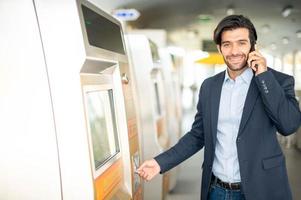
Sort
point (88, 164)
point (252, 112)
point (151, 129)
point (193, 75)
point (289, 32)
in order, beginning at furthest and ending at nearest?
point (193, 75)
point (289, 32)
point (151, 129)
point (252, 112)
point (88, 164)

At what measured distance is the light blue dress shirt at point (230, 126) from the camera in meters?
1.88

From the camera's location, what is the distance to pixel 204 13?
10172mm

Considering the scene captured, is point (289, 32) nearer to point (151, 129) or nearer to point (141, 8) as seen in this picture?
point (141, 8)

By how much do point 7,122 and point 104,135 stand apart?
0.51m

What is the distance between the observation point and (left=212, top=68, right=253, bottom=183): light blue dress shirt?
188 centimetres

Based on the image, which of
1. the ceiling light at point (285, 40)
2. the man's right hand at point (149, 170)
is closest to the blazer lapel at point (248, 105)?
the man's right hand at point (149, 170)

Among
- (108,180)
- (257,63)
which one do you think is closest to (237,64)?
(257,63)

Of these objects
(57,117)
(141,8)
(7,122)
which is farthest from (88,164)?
(141,8)

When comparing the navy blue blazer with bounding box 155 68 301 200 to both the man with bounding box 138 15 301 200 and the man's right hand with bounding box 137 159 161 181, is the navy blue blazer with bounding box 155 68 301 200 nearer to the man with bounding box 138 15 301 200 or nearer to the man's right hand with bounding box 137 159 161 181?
the man with bounding box 138 15 301 200

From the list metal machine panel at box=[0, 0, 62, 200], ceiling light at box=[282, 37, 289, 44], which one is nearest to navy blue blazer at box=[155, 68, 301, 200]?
metal machine panel at box=[0, 0, 62, 200]

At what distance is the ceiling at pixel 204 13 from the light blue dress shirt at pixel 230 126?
460 centimetres

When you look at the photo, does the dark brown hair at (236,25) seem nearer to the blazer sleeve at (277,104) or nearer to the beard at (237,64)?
the beard at (237,64)

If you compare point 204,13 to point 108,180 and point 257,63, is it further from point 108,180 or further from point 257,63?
point 108,180

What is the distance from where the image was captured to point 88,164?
60.1 inches
